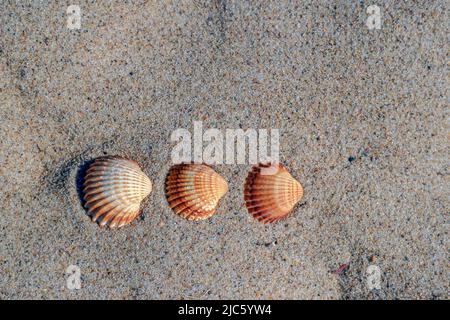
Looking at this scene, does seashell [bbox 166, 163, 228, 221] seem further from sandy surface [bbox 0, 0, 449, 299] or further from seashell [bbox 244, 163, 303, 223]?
seashell [bbox 244, 163, 303, 223]

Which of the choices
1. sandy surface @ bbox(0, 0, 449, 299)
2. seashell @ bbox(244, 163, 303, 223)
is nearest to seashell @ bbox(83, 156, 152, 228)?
sandy surface @ bbox(0, 0, 449, 299)

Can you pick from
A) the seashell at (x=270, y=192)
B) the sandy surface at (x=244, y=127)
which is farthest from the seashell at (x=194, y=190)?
the seashell at (x=270, y=192)

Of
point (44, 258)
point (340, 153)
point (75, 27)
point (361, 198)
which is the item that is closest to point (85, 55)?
point (75, 27)

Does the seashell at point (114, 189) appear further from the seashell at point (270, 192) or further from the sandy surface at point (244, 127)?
the seashell at point (270, 192)

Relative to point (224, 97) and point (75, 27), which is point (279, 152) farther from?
point (75, 27)

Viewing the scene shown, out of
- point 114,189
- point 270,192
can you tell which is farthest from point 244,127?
point 114,189

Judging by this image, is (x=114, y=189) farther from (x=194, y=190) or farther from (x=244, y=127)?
(x=244, y=127)
